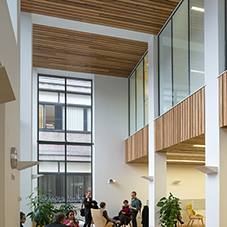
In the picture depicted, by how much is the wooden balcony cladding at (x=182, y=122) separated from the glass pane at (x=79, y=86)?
527 centimetres

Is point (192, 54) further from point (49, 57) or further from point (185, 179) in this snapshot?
point (185, 179)

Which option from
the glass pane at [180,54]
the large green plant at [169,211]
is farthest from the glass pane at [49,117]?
the glass pane at [180,54]

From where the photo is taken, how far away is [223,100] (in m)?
5.54

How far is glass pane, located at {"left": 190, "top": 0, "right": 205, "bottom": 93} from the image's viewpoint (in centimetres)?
670

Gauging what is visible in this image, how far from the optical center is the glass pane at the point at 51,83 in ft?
42.0

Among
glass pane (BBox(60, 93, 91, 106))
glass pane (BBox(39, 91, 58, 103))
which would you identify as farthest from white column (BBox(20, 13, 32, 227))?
glass pane (BBox(60, 93, 91, 106))

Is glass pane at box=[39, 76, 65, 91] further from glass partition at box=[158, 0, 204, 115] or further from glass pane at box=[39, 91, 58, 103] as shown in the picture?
glass partition at box=[158, 0, 204, 115]

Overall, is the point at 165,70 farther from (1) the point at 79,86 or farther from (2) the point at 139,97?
(1) the point at 79,86

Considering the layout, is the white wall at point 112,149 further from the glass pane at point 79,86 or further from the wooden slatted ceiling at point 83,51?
the wooden slatted ceiling at point 83,51

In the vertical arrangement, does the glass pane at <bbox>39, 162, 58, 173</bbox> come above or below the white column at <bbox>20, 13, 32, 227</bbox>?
below

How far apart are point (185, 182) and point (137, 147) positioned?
14.6 ft

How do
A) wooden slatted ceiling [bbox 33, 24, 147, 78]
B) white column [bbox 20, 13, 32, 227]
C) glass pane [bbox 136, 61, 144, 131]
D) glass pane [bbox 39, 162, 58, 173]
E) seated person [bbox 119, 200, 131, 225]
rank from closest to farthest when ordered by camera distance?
white column [bbox 20, 13, 32, 227] → wooden slatted ceiling [bbox 33, 24, 147, 78] → seated person [bbox 119, 200, 131, 225] → glass pane [bbox 136, 61, 144, 131] → glass pane [bbox 39, 162, 58, 173]

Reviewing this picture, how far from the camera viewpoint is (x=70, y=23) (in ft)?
28.5

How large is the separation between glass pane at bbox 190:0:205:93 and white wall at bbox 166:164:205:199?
7857mm
